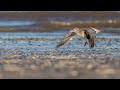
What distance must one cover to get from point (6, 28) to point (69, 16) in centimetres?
378

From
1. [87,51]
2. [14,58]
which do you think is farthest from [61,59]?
[87,51]

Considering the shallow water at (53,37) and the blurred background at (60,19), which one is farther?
the blurred background at (60,19)

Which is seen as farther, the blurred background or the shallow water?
the blurred background

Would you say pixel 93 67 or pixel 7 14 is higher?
pixel 7 14

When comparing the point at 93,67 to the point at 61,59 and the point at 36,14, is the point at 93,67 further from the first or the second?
the point at 36,14

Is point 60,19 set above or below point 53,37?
above

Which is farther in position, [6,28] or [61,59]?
[6,28]

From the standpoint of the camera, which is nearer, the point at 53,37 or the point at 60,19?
the point at 53,37
